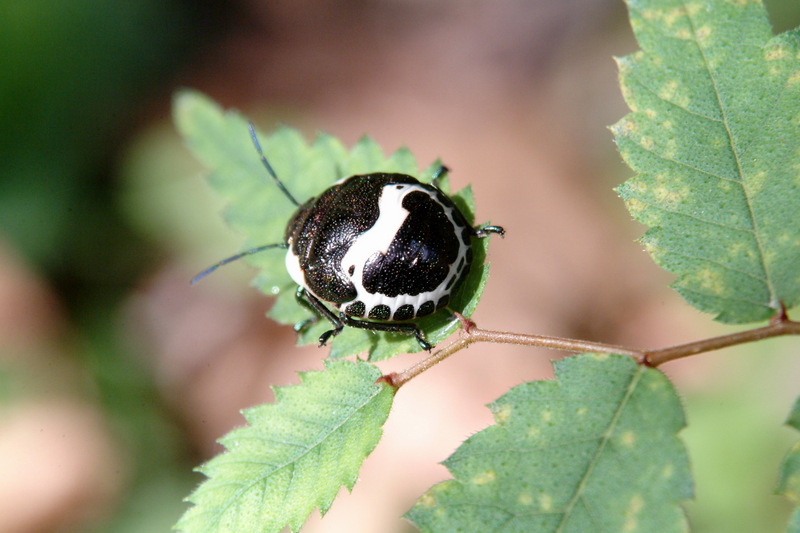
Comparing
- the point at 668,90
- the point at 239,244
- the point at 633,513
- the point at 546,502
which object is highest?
the point at 239,244

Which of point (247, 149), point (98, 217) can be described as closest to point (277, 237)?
point (247, 149)

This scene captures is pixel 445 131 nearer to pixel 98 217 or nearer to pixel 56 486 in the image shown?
pixel 98 217

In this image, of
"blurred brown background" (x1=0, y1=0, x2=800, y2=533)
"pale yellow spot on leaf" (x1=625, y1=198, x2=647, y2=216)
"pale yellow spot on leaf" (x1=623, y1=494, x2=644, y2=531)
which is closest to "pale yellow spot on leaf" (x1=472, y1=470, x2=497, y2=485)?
"pale yellow spot on leaf" (x1=623, y1=494, x2=644, y2=531)

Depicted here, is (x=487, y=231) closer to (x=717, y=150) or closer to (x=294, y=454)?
(x=717, y=150)

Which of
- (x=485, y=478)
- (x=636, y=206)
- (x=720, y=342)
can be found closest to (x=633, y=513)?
(x=485, y=478)

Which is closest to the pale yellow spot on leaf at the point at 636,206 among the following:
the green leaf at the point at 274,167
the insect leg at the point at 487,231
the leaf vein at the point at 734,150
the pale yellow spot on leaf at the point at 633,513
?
the leaf vein at the point at 734,150

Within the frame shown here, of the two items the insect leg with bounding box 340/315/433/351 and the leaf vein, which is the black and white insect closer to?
the insect leg with bounding box 340/315/433/351
